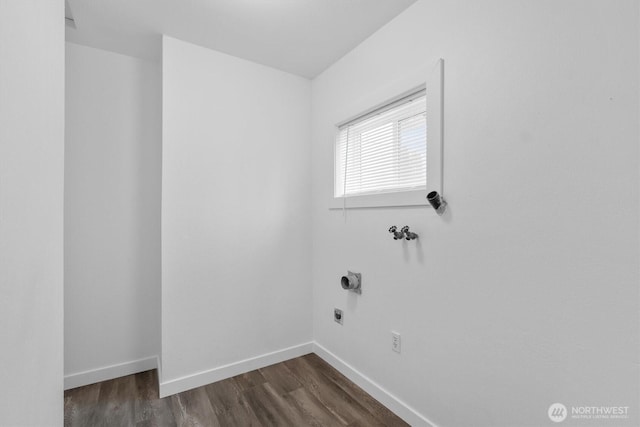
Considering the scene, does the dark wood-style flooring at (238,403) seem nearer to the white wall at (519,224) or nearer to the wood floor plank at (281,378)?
the wood floor plank at (281,378)

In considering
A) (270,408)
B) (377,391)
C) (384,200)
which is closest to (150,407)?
(270,408)

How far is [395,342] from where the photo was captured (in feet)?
5.97

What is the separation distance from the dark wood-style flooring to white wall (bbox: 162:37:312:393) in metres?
0.17

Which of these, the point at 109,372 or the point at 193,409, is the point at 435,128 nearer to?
the point at 193,409

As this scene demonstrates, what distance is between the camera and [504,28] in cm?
129

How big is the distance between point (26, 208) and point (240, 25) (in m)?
1.80

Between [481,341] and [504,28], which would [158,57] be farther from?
[481,341]

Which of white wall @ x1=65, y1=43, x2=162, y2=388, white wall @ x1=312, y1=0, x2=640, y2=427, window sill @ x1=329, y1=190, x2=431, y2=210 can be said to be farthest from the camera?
white wall @ x1=65, y1=43, x2=162, y2=388

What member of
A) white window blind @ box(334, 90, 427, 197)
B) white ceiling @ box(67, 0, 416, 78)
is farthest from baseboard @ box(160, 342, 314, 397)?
white ceiling @ box(67, 0, 416, 78)

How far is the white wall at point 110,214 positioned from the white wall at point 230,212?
42 centimetres

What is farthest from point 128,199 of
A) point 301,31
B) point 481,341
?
point 481,341

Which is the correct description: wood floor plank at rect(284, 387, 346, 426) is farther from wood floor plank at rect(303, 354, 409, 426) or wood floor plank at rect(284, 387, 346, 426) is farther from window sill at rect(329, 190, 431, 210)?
window sill at rect(329, 190, 431, 210)

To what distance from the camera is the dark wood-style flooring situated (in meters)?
1.75

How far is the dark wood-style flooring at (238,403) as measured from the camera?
68.7 inches
